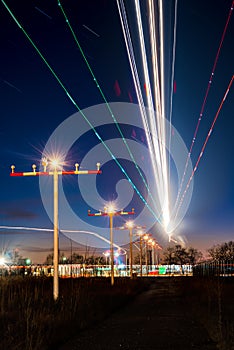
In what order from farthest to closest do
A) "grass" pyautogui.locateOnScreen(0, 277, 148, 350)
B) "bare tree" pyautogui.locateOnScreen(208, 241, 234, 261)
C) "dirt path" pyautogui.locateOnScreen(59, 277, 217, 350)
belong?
1. "bare tree" pyautogui.locateOnScreen(208, 241, 234, 261)
2. "dirt path" pyautogui.locateOnScreen(59, 277, 217, 350)
3. "grass" pyautogui.locateOnScreen(0, 277, 148, 350)

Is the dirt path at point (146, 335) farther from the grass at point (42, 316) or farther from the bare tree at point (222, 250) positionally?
the bare tree at point (222, 250)

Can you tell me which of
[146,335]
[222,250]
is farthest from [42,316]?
[222,250]

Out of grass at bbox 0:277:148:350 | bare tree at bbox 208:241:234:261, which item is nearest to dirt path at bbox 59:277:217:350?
grass at bbox 0:277:148:350

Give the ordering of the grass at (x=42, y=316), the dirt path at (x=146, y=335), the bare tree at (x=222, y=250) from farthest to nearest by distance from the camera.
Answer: the bare tree at (x=222, y=250)
the dirt path at (x=146, y=335)
the grass at (x=42, y=316)

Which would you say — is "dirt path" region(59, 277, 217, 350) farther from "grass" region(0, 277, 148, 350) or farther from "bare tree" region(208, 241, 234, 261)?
"bare tree" region(208, 241, 234, 261)

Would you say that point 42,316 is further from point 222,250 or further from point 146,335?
point 222,250

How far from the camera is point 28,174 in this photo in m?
19.1

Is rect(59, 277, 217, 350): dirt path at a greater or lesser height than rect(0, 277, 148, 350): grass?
lesser

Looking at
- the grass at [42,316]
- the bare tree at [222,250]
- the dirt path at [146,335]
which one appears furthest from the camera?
the bare tree at [222,250]

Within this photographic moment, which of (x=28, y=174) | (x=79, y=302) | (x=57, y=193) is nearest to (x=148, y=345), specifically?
(x=79, y=302)

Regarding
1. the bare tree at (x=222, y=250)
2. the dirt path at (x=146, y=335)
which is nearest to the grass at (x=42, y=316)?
the dirt path at (x=146, y=335)

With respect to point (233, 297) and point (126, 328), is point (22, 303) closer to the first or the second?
point (126, 328)

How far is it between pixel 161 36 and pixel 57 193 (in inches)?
240

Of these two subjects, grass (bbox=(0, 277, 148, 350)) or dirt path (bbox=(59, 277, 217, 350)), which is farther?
dirt path (bbox=(59, 277, 217, 350))
